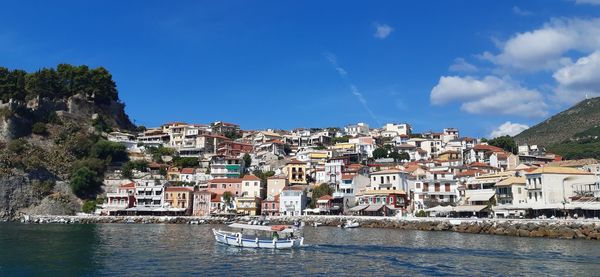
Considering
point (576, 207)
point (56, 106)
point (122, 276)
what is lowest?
point (122, 276)

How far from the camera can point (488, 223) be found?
4609cm

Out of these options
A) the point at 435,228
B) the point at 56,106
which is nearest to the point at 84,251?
the point at 435,228

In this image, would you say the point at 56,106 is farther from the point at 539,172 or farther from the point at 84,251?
the point at 539,172

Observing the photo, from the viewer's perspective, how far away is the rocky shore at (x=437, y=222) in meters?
40.0

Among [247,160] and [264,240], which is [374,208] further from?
[247,160]

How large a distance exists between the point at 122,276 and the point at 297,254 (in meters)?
11.6

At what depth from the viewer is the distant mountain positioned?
12925 cm

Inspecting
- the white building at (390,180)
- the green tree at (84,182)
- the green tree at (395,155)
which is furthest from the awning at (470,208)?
the green tree at (84,182)

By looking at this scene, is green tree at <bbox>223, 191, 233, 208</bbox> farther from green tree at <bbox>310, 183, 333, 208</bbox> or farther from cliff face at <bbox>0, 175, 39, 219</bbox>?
cliff face at <bbox>0, 175, 39, 219</bbox>

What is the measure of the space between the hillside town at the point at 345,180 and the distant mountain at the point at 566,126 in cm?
4123

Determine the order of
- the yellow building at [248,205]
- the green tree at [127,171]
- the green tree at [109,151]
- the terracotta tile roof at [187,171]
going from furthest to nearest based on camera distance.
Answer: the terracotta tile roof at [187,171], the green tree at [109,151], the green tree at [127,171], the yellow building at [248,205]

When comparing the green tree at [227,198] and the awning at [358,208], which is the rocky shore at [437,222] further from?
the green tree at [227,198]

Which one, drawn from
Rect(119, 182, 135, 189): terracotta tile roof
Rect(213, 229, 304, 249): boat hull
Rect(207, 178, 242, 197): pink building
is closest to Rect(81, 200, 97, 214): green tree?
Rect(119, 182, 135, 189): terracotta tile roof

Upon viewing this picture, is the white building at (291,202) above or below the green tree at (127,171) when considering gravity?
below
